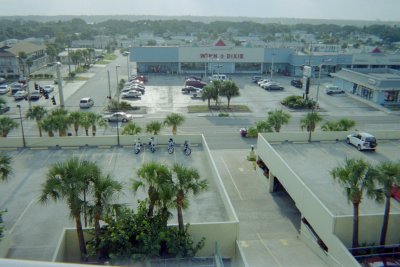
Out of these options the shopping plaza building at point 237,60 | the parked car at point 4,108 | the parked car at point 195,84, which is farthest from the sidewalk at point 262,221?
the shopping plaza building at point 237,60

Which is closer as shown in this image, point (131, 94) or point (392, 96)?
point (392, 96)

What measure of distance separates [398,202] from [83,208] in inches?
657

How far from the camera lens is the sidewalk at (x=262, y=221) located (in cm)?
1980

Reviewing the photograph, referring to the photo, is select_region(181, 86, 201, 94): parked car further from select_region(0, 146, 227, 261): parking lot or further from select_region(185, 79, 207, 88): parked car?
select_region(0, 146, 227, 261): parking lot

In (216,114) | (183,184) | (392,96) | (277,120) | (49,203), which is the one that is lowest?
(216,114)

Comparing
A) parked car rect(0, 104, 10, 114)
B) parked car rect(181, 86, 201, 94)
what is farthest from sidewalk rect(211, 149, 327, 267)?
parked car rect(0, 104, 10, 114)

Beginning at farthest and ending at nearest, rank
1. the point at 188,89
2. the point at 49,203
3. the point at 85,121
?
1. the point at 188,89
2. the point at 85,121
3. the point at 49,203

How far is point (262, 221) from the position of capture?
24.0 meters

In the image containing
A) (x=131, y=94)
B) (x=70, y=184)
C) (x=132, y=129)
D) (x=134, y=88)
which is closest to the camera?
(x=70, y=184)

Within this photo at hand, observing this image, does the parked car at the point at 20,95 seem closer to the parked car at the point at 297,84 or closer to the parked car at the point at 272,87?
the parked car at the point at 272,87

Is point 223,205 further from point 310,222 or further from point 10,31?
point 10,31

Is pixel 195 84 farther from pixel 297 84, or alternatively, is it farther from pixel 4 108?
pixel 4 108

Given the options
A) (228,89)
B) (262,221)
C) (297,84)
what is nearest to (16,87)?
(228,89)

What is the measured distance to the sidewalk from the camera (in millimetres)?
19797
